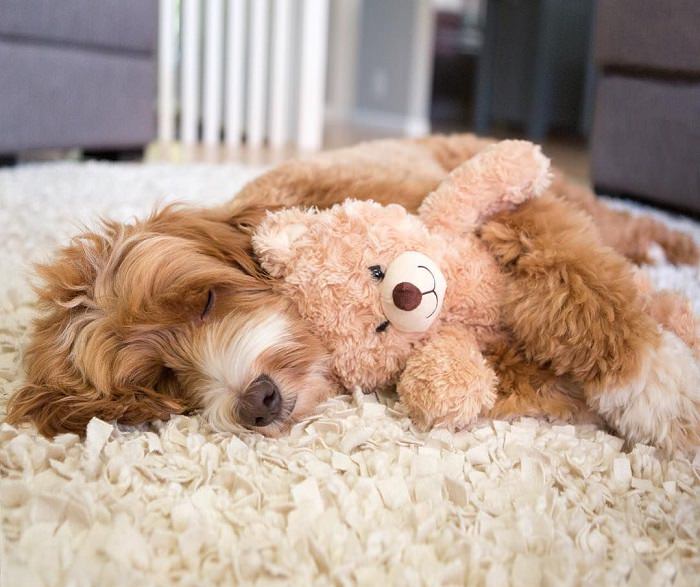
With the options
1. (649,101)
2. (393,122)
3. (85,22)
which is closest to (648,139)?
(649,101)

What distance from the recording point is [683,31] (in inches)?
104

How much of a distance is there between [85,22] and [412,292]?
2854 mm

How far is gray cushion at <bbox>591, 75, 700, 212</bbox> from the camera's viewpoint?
268 centimetres

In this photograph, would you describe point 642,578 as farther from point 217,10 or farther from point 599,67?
point 217,10

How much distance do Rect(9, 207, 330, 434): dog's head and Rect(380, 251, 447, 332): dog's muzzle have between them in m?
0.13

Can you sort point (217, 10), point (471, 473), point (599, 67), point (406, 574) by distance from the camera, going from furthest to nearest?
point (217, 10) → point (599, 67) → point (471, 473) → point (406, 574)

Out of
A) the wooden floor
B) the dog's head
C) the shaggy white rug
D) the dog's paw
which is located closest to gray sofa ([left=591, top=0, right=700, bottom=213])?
the wooden floor

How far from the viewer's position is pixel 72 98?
3.38 m

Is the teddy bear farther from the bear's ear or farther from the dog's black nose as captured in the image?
the dog's black nose

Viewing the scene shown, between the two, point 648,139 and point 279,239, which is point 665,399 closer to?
point 279,239

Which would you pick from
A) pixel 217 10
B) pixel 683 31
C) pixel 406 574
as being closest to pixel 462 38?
pixel 217 10

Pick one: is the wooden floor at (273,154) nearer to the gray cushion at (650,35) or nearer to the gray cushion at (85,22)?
the gray cushion at (85,22)

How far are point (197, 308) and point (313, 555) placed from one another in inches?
17.1

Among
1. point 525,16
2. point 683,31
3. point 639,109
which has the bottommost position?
point 639,109
